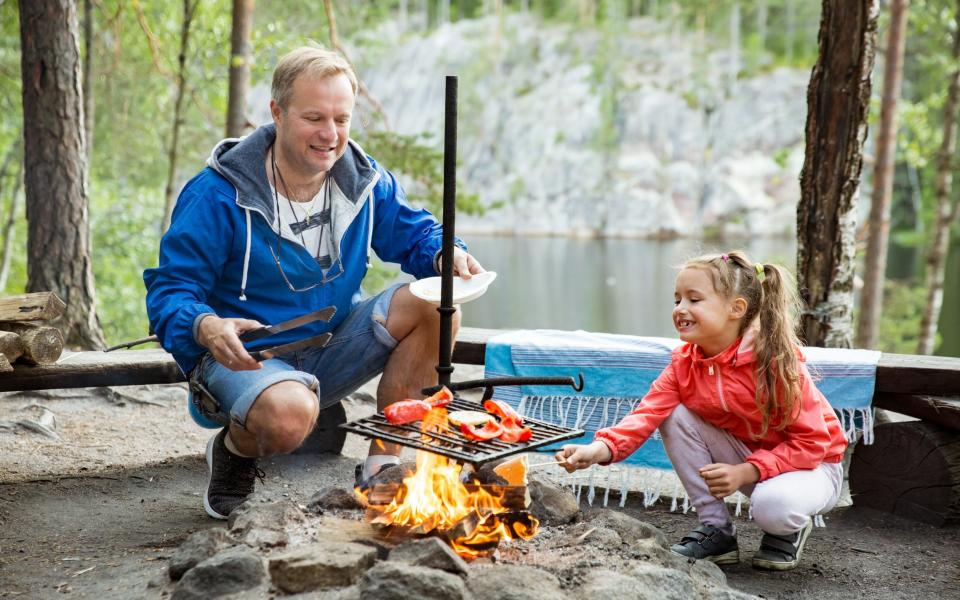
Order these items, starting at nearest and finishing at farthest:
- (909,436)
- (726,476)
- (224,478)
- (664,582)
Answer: (664,582), (726,476), (224,478), (909,436)

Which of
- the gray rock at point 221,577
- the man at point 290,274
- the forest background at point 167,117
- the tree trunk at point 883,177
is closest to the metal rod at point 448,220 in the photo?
the man at point 290,274

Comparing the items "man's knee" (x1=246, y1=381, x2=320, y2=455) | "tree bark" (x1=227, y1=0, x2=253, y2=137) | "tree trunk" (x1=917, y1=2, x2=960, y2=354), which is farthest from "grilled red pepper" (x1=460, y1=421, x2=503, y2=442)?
"tree trunk" (x1=917, y1=2, x2=960, y2=354)

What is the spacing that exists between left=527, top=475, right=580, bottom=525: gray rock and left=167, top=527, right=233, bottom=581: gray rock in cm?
84

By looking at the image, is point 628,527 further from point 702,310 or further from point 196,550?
point 196,550

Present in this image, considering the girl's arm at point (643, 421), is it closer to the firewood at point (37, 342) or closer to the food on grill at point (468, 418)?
the food on grill at point (468, 418)

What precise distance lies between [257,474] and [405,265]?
87 cm

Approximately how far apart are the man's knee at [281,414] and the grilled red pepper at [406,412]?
400 mm

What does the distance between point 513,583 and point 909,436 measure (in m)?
1.93

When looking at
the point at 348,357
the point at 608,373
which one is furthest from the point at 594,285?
the point at 348,357

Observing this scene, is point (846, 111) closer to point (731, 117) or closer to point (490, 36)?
point (731, 117)

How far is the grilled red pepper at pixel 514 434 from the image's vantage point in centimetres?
222

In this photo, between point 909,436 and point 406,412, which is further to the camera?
point 909,436

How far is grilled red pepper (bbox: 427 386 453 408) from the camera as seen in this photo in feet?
7.86

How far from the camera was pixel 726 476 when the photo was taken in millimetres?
2584
